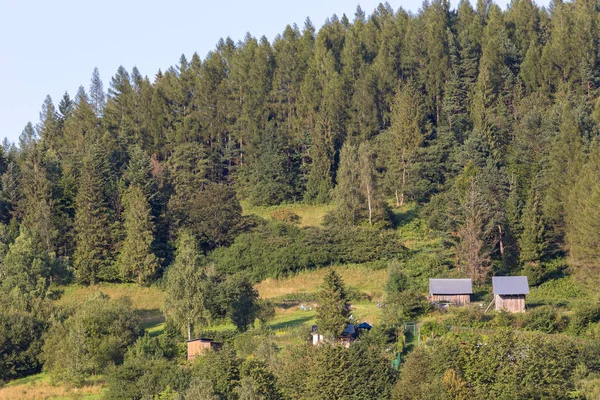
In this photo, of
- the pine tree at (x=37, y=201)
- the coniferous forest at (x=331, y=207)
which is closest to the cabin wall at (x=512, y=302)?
the coniferous forest at (x=331, y=207)

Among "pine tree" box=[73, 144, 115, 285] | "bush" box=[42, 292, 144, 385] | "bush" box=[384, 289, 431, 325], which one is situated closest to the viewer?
"bush" box=[42, 292, 144, 385]

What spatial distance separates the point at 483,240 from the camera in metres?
72.9

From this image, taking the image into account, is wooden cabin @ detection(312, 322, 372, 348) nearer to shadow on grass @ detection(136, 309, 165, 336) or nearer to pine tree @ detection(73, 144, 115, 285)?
shadow on grass @ detection(136, 309, 165, 336)

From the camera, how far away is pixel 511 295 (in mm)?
64188

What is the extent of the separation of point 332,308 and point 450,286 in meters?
12.9

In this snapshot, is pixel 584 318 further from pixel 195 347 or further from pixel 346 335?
pixel 195 347

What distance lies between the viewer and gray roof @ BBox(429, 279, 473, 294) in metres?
66.8

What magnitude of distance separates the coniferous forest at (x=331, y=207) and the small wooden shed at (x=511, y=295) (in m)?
1.83

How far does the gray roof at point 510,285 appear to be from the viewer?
64188mm

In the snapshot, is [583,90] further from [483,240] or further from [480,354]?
[480,354]

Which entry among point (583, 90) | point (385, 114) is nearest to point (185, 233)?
point (385, 114)

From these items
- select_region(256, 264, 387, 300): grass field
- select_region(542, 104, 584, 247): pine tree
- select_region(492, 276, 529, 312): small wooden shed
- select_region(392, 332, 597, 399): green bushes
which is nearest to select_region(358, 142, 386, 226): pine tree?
select_region(256, 264, 387, 300): grass field

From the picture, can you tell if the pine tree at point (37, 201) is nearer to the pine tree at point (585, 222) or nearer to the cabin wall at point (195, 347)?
the cabin wall at point (195, 347)

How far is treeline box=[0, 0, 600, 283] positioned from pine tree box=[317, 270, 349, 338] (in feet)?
51.7
